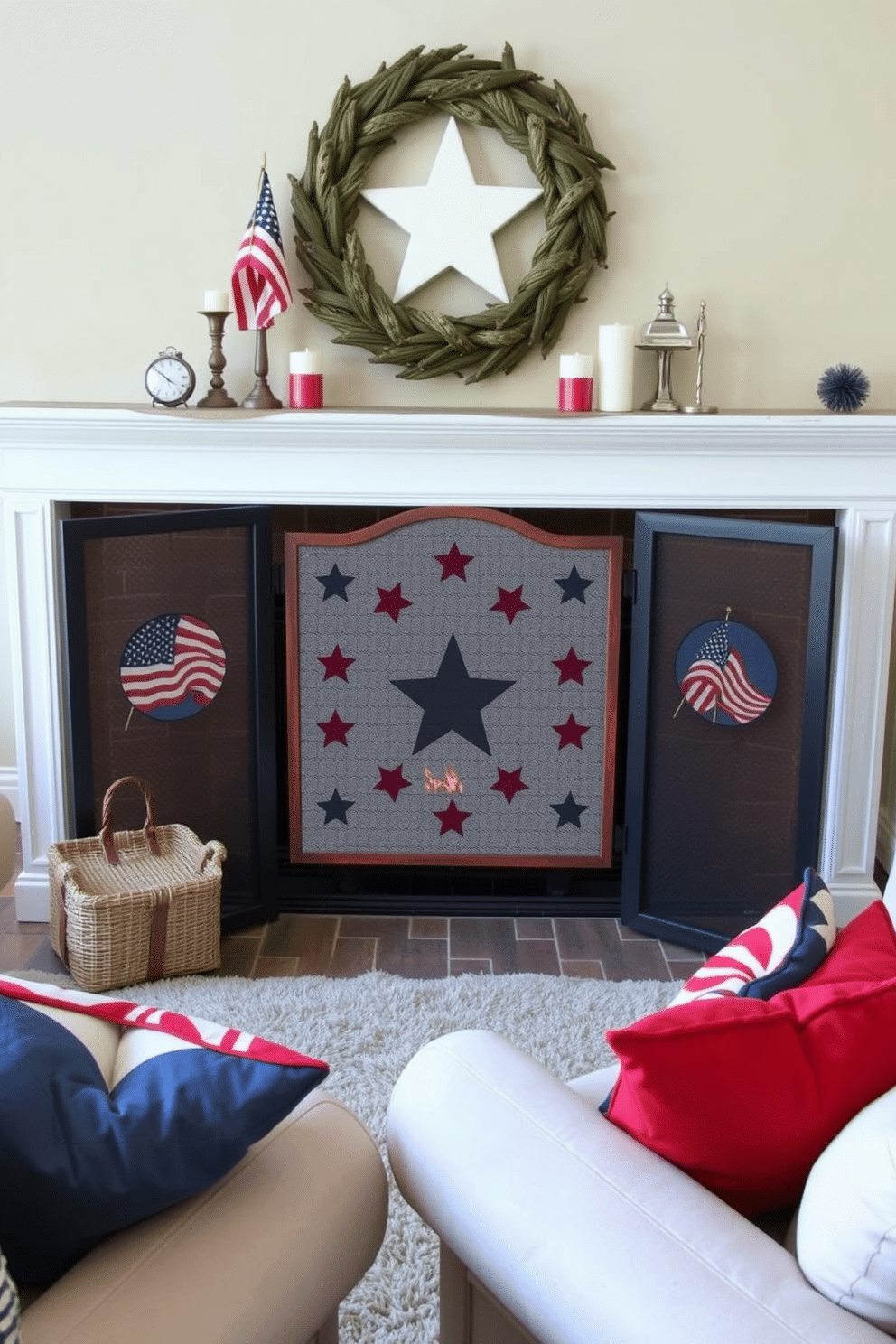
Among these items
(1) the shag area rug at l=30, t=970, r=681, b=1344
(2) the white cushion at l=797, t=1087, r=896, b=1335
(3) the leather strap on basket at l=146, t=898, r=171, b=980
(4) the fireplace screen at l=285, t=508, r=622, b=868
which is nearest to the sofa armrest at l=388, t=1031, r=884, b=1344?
(2) the white cushion at l=797, t=1087, r=896, b=1335

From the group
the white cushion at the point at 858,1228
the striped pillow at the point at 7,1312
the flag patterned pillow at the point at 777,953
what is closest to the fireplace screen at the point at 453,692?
the flag patterned pillow at the point at 777,953

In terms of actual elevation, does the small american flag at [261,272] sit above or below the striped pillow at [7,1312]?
above

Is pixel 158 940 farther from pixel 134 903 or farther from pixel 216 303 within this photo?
pixel 216 303

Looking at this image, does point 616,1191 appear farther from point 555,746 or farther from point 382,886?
point 382,886

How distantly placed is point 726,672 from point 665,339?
771 mm

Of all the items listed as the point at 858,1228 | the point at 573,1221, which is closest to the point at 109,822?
the point at 573,1221

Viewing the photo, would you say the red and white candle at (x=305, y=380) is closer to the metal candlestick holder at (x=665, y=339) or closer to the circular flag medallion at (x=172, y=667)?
the circular flag medallion at (x=172, y=667)

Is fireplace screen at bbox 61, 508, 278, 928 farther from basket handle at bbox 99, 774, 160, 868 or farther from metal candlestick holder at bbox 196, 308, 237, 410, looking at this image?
metal candlestick holder at bbox 196, 308, 237, 410

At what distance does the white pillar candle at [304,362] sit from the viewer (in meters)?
3.11

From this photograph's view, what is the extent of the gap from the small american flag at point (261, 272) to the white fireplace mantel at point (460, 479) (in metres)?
0.26

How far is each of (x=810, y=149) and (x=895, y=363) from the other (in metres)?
0.54

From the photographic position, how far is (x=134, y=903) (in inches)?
112

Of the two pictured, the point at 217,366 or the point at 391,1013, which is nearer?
Answer: the point at 391,1013

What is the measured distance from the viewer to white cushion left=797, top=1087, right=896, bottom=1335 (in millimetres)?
1074
